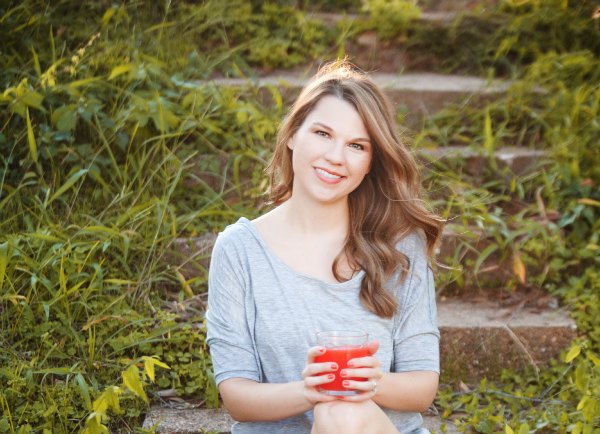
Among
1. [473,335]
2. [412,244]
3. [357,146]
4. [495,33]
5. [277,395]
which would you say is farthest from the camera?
[495,33]

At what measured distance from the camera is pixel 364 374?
7.18ft

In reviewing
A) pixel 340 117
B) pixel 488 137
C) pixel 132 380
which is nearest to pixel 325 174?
pixel 340 117

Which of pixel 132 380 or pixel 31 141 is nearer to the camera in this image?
→ pixel 132 380

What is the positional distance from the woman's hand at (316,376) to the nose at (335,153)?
0.60m

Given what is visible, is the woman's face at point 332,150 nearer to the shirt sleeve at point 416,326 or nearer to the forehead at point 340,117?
the forehead at point 340,117

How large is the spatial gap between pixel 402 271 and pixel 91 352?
120 cm

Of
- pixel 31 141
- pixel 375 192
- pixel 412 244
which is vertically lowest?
pixel 412 244

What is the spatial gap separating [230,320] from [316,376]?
1.43ft

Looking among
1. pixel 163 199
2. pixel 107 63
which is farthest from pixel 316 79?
pixel 107 63

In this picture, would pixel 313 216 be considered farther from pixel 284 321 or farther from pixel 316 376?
pixel 316 376

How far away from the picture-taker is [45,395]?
3057 mm

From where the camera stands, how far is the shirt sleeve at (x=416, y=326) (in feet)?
8.56

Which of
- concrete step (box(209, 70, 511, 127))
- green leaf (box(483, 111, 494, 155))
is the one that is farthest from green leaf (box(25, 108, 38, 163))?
green leaf (box(483, 111, 494, 155))

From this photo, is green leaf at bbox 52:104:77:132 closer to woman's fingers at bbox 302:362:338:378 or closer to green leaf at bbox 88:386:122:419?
green leaf at bbox 88:386:122:419
